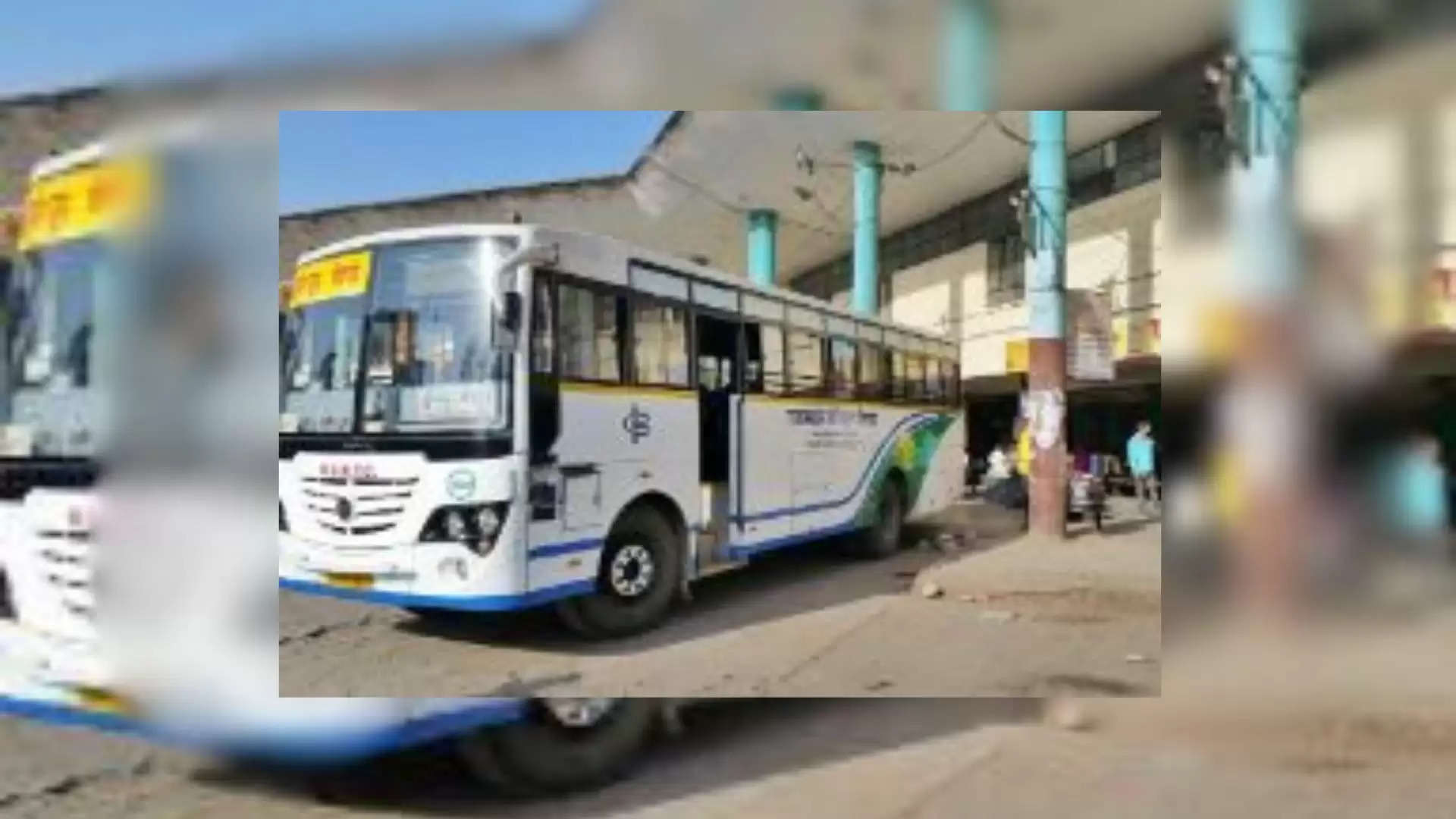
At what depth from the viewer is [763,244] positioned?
4.19 metres

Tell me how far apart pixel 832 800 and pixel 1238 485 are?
6.44 ft

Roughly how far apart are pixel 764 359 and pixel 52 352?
→ 304 cm

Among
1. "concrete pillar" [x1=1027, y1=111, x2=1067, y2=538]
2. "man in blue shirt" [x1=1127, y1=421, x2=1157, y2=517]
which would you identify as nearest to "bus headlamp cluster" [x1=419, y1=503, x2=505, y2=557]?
"concrete pillar" [x1=1027, y1=111, x2=1067, y2=538]

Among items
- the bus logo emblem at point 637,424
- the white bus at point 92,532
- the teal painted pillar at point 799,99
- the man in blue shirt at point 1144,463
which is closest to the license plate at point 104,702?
the white bus at point 92,532

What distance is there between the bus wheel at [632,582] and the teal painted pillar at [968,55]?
220 centimetres

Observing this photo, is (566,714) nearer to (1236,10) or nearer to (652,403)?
(652,403)

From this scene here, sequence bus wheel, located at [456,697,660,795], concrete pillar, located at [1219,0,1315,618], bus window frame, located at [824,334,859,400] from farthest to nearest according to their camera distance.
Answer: bus window frame, located at [824,334,859,400] < bus wheel, located at [456,697,660,795] < concrete pillar, located at [1219,0,1315,618]

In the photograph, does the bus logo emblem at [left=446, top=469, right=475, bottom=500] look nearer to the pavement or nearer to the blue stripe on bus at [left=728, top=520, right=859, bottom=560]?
the pavement

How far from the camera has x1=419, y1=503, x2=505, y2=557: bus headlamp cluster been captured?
321 centimetres

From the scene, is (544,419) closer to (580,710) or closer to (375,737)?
(580,710)

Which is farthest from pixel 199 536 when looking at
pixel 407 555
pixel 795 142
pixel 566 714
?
pixel 795 142

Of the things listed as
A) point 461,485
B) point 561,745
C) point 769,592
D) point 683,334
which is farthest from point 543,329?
point 769,592

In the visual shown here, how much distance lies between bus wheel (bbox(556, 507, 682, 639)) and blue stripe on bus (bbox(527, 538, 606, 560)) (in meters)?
0.08

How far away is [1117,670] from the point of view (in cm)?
303
